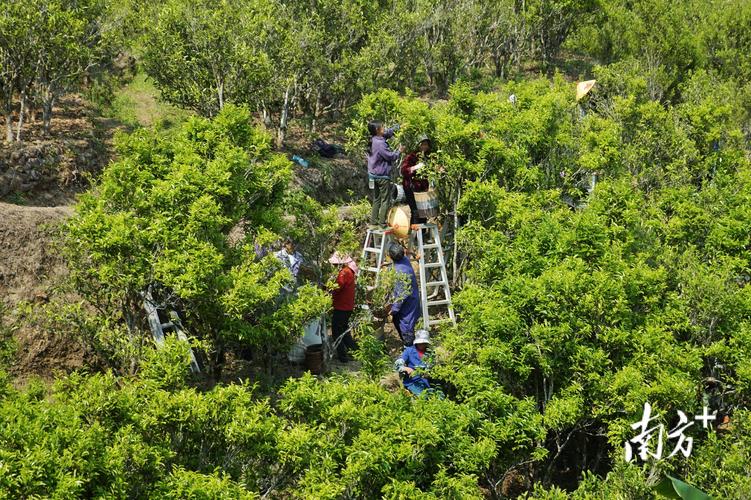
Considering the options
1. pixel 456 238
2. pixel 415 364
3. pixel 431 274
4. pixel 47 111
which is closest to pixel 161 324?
pixel 415 364

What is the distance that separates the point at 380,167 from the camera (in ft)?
38.8

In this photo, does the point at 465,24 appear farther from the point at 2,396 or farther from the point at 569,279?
the point at 2,396

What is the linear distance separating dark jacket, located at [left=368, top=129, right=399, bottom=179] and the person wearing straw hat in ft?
9.49

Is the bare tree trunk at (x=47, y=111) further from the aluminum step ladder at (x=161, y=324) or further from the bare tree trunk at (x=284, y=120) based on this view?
the aluminum step ladder at (x=161, y=324)

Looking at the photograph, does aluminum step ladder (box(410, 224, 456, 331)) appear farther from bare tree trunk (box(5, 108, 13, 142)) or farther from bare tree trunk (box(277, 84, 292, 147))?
bare tree trunk (box(5, 108, 13, 142))

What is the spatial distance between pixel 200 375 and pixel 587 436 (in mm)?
4858

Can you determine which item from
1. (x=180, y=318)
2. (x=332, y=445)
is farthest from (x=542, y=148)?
(x=332, y=445)

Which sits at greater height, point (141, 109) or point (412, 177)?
point (141, 109)

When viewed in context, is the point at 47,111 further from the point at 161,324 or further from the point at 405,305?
the point at 405,305

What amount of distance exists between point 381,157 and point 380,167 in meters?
0.16

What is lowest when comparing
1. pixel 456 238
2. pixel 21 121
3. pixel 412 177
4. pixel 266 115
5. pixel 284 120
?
pixel 456 238

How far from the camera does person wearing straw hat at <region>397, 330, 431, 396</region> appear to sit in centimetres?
966

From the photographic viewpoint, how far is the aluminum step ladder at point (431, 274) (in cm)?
1172

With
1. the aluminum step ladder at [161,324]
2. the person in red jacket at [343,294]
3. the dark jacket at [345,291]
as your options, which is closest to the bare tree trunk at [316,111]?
the person in red jacket at [343,294]
